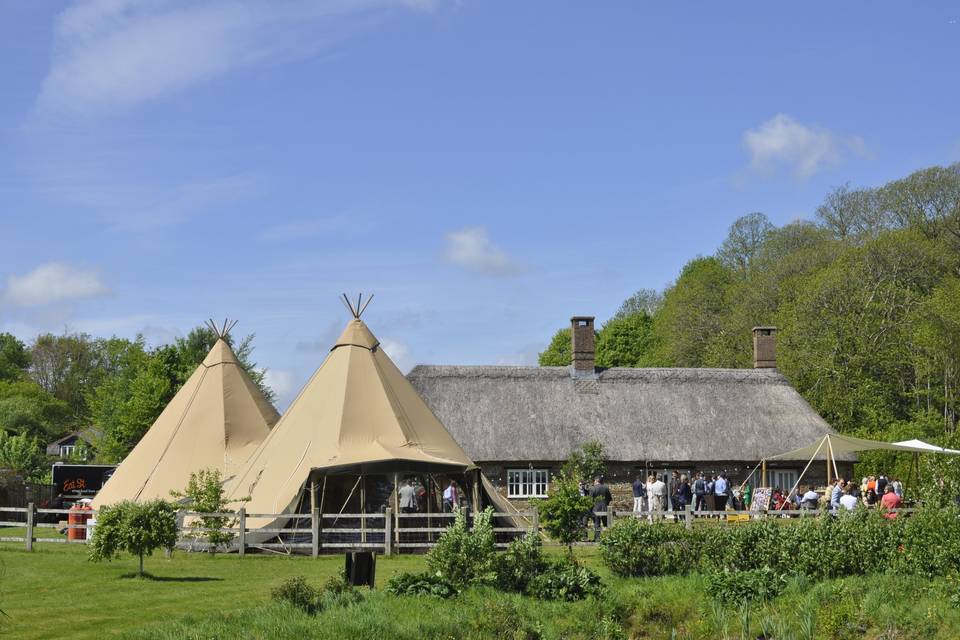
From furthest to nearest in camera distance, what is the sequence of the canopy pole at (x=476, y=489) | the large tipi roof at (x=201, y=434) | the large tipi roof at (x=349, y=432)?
the large tipi roof at (x=201, y=434), the canopy pole at (x=476, y=489), the large tipi roof at (x=349, y=432)

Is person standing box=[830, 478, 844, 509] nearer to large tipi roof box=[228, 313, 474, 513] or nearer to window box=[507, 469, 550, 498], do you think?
large tipi roof box=[228, 313, 474, 513]

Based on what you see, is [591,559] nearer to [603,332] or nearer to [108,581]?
[108,581]

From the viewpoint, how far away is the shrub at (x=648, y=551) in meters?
18.1

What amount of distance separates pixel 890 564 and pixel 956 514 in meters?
1.27

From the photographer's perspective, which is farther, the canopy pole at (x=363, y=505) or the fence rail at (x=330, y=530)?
the canopy pole at (x=363, y=505)

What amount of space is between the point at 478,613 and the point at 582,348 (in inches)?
922

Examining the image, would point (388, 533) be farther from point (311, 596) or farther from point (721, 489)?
point (721, 489)

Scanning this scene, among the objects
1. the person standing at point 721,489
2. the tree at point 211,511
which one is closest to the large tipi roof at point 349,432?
the tree at point 211,511

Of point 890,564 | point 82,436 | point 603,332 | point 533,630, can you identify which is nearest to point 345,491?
point 533,630

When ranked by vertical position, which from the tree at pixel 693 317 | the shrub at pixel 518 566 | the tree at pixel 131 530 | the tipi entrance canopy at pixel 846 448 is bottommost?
the shrub at pixel 518 566

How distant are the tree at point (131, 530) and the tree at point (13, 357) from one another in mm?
75267

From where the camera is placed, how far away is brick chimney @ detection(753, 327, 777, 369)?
129ft

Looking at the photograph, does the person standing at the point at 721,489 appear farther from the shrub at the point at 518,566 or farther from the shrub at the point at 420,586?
the shrub at the point at 420,586

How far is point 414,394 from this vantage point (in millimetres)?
26672
